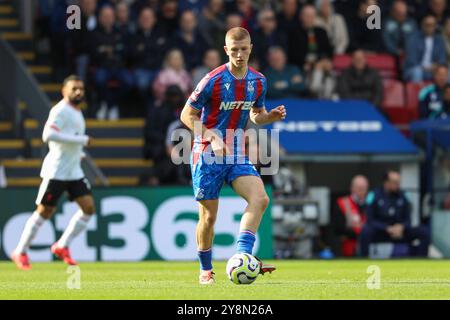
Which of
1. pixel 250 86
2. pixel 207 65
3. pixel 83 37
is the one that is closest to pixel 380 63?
pixel 207 65

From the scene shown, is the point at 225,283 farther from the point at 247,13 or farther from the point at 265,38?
the point at 247,13

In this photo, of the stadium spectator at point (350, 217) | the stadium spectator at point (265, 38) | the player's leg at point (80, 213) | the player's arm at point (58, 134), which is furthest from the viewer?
the stadium spectator at point (265, 38)

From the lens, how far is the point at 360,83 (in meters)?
22.7

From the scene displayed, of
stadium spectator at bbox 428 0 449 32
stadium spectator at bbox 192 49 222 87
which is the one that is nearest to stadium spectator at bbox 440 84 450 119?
stadium spectator at bbox 428 0 449 32

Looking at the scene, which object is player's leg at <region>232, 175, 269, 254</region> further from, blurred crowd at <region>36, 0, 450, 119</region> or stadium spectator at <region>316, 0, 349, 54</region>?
stadium spectator at <region>316, 0, 349, 54</region>

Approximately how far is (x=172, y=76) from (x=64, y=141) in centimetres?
559

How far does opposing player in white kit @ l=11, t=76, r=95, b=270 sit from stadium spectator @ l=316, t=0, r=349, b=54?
26.0 feet

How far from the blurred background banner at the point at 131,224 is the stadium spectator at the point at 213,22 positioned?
4925 mm

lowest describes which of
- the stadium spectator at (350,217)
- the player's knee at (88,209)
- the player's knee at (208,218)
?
the stadium spectator at (350,217)

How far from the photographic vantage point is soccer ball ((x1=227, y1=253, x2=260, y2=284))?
11242 millimetres

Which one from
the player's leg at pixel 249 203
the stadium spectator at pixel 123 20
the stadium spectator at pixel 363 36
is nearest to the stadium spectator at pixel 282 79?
the stadium spectator at pixel 363 36

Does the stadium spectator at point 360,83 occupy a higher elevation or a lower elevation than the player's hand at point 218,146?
lower

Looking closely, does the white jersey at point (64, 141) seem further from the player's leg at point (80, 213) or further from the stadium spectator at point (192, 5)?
the stadium spectator at point (192, 5)

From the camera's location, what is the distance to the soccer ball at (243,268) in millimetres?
11242
